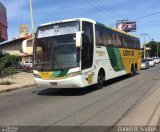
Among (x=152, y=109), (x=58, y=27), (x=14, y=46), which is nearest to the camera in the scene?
(x=152, y=109)

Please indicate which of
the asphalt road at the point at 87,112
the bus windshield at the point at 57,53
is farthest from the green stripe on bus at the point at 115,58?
the asphalt road at the point at 87,112

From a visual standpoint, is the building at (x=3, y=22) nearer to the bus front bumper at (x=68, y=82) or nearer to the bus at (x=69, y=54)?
the bus at (x=69, y=54)

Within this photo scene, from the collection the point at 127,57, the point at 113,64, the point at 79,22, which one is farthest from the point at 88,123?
the point at 127,57

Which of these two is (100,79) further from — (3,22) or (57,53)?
(3,22)

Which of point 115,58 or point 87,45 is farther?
point 115,58

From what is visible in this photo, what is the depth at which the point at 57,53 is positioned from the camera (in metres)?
14.9

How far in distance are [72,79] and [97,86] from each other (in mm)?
2844

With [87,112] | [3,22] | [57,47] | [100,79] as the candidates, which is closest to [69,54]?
[57,47]

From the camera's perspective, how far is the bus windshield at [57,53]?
48.0ft

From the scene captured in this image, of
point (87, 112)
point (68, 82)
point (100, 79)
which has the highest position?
point (68, 82)

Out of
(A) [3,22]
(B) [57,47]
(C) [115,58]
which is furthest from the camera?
(A) [3,22]

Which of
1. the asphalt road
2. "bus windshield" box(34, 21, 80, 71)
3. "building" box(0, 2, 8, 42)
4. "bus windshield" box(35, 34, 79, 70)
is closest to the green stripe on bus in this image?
"bus windshield" box(34, 21, 80, 71)

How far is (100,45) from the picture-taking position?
17.6m

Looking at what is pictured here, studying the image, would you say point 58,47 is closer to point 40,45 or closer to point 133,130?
point 40,45
